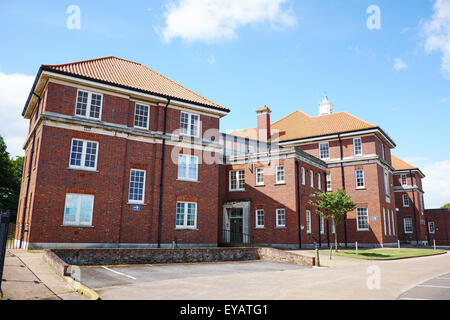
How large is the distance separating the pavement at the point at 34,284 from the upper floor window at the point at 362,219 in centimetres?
2947

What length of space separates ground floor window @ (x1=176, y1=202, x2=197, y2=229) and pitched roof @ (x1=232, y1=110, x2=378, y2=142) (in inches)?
694

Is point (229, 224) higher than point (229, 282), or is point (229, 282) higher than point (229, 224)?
point (229, 224)

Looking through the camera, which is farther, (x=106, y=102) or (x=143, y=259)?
(x=106, y=102)

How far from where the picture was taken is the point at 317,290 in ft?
31.3

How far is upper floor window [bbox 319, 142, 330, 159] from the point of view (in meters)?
36.9

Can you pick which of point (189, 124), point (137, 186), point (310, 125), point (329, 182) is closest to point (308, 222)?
point (329, 182)

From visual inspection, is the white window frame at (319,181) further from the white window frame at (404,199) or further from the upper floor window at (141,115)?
the white window frame at (404,199)

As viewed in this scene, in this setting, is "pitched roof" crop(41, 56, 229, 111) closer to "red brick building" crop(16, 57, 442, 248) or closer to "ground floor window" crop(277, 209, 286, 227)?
"red brick building" crop(16, 57, 442, 248)

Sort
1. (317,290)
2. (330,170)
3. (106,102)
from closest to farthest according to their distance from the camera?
(317,290) → (106,102) → (330,170)

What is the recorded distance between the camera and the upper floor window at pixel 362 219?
34.0 m

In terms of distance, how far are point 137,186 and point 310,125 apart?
24.2 meters
